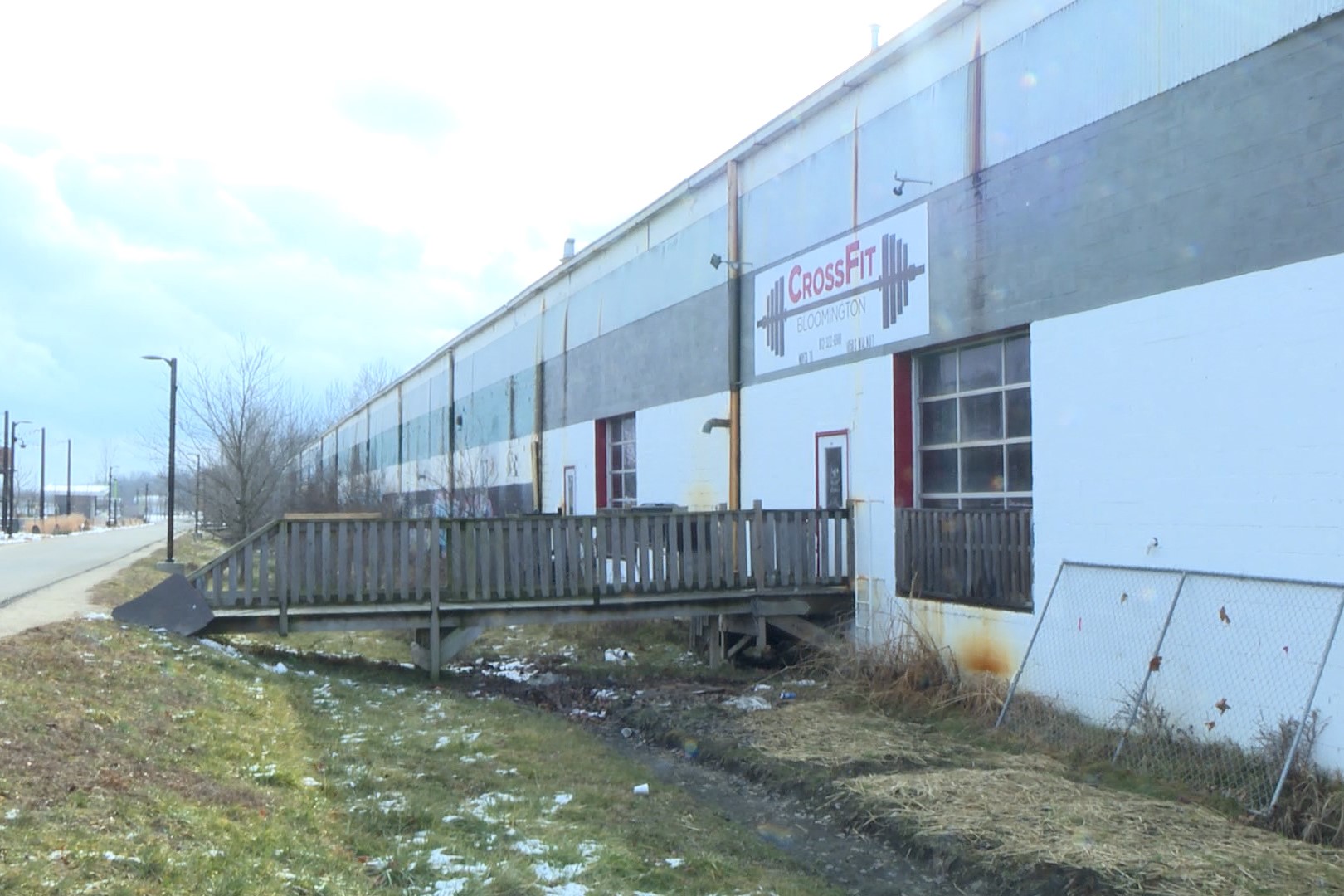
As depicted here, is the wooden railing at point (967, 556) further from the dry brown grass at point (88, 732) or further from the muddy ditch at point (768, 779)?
the dry brown grass at point (88, 732)

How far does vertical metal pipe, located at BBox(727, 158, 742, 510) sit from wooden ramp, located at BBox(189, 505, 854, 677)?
2.95m

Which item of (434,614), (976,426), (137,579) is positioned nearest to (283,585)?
(434,614)

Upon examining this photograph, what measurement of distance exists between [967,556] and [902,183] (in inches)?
174

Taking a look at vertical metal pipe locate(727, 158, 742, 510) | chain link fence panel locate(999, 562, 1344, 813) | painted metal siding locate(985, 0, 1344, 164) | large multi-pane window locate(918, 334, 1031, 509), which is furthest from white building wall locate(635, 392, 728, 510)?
chain link fence panel locate(999, 562, 1344, 813)

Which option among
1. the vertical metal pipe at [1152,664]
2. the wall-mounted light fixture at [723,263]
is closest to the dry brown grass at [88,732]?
the vertical metal pipe at [1152,664]

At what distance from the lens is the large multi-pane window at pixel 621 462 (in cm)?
2223

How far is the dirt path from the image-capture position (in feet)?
39.9

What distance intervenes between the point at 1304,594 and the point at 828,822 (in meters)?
3.75

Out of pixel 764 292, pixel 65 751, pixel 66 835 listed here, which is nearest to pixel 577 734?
pixel 65 751

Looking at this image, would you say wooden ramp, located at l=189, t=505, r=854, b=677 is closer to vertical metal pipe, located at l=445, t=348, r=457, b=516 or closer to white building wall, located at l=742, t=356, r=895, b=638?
white building wall, located at l=742, t=356, r=895, b=638

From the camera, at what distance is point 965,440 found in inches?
497

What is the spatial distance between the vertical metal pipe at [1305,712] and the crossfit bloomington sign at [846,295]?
6.01 meters

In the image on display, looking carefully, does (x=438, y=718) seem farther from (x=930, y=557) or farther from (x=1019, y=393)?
(x=1019, y=393)

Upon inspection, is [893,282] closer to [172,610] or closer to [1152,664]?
[1152,664]
